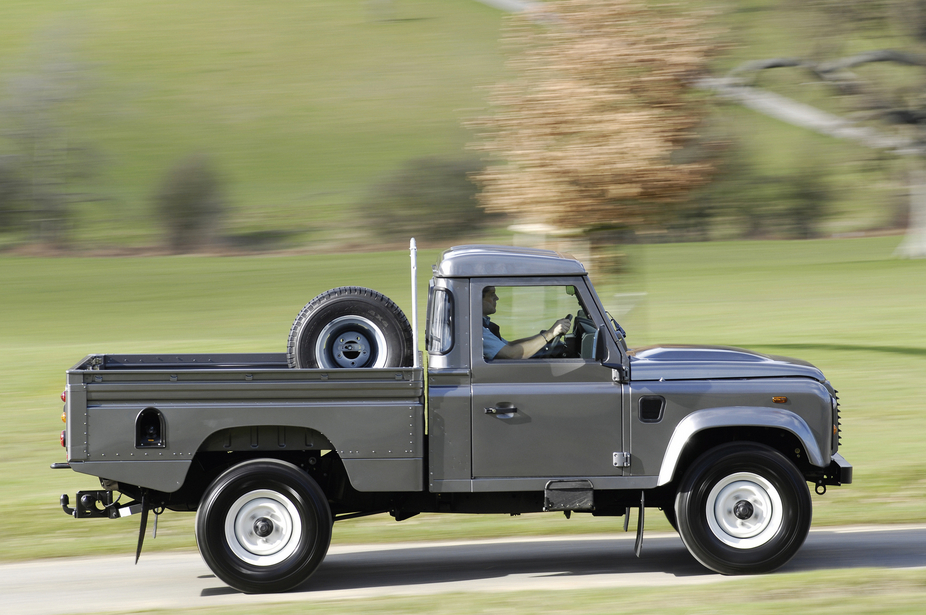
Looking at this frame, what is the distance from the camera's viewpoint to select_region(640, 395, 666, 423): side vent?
6586 millimetres

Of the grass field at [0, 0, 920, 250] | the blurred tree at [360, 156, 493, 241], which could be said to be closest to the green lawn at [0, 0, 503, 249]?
the grass field at [0, 0, 920, 250]

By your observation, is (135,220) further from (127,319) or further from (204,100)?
(127,319)

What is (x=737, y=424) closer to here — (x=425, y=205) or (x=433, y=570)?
(x=433, y=570)

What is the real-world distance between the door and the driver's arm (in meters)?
0.05

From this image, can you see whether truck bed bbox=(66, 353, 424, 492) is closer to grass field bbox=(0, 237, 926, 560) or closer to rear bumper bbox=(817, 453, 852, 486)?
grass field bbox=(0, 237, 926, 560)

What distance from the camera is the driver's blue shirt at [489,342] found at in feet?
21.8

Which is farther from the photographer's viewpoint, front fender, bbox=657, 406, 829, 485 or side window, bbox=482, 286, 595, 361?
side window, bbox=482, 286, 595, 361

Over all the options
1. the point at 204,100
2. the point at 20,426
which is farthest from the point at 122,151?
the point at 20,426

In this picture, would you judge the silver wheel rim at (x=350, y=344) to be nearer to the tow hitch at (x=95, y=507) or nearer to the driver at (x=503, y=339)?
the driver at (x=503, y=339)

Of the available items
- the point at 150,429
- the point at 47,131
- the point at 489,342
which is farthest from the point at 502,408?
the point at 47,131

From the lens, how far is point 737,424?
6570 millimetres

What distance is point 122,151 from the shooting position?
7575 cm

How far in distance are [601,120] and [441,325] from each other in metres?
10.1

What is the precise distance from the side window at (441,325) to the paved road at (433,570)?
1547mm
